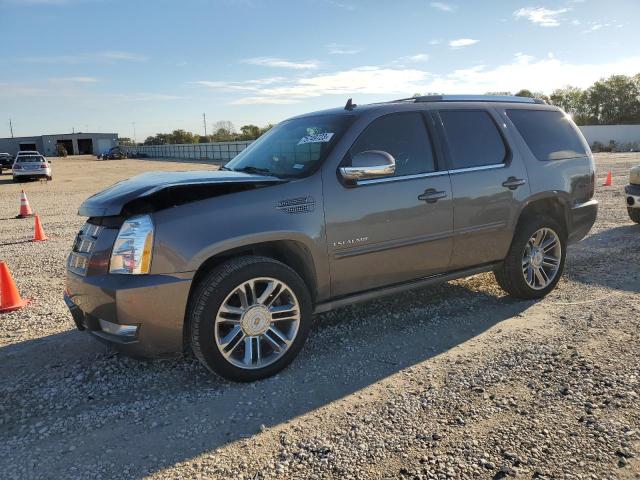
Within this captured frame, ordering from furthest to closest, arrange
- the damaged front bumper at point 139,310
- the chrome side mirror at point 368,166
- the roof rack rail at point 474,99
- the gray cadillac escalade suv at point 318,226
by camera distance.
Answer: the roof rack rail at point 474,99 < the chrome side mirror at point 368,166 < the gray cadillac escalade suv at point 318,226 < the damaged front bumper at point 139,310

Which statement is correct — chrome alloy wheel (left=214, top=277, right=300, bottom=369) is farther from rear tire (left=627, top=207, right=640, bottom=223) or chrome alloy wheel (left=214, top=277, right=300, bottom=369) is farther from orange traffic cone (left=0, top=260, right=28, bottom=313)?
rear tire (left=627, top=207, right=640, bottom=223)

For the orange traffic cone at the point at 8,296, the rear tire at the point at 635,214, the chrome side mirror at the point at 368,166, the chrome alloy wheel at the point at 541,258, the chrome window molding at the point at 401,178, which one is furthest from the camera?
the rear tire at the point at 635,214

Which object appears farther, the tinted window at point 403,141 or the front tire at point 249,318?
the tinted window at point 403,141

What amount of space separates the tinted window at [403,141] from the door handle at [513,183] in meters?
0.86

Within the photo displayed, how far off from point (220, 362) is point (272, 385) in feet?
1.33

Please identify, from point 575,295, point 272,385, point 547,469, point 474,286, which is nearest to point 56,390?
point 272,385

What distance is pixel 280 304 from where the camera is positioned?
3.68 meters

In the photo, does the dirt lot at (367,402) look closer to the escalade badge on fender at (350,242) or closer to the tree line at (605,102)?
the escalade badge on fender at (350,242)

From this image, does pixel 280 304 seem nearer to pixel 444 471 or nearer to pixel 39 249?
pixel 444 471

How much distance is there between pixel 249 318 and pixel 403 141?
198 cm

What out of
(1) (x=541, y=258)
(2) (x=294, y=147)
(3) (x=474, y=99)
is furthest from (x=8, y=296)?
(1) (x=541, y=258)

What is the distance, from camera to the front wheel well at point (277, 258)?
3467 millimetres

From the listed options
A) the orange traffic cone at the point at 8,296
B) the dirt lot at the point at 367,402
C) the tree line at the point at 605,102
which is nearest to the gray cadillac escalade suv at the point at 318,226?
the dirt lot at the point at 367,402

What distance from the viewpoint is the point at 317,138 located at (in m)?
4.12
